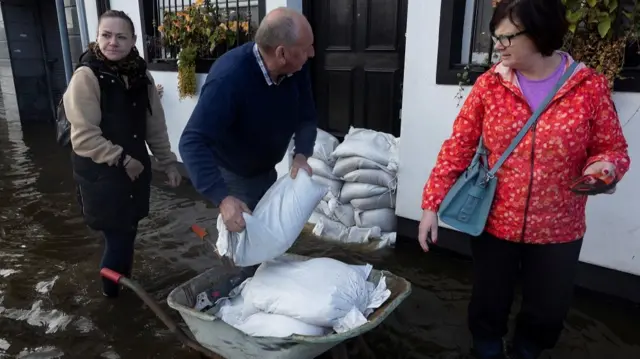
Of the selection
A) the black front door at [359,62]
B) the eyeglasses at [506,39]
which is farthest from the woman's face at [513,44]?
the black front door at [359,62]

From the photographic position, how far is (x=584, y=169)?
1.62m

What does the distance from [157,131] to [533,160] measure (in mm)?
2032

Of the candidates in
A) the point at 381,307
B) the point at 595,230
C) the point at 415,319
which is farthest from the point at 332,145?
the point at 381,307

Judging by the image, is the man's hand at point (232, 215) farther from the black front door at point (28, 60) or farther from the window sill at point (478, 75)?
the black front door at point (28, 60)

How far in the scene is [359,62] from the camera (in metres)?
4.21

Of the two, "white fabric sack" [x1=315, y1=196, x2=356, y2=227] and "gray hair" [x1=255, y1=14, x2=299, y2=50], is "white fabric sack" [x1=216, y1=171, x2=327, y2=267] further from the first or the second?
"white fabric sack" [x1=315, y1=196, x2=356, y2=227]

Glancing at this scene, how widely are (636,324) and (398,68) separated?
8.16 feet

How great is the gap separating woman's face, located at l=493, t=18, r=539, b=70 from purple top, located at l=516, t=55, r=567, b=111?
81 mm

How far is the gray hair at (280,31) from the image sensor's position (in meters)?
1.78

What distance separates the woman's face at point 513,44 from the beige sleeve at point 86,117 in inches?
72.3

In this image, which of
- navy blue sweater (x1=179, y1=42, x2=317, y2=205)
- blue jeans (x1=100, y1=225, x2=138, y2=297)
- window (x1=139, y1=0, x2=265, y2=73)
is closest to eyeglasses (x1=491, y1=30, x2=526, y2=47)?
navy blue sweater (x1=179, y1=42, x2=317, y2=205)

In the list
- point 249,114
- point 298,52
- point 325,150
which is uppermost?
point 298,52

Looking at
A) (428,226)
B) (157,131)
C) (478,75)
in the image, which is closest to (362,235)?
(478,75)

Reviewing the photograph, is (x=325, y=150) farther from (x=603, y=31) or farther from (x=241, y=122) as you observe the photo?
(x=603, y=31)
